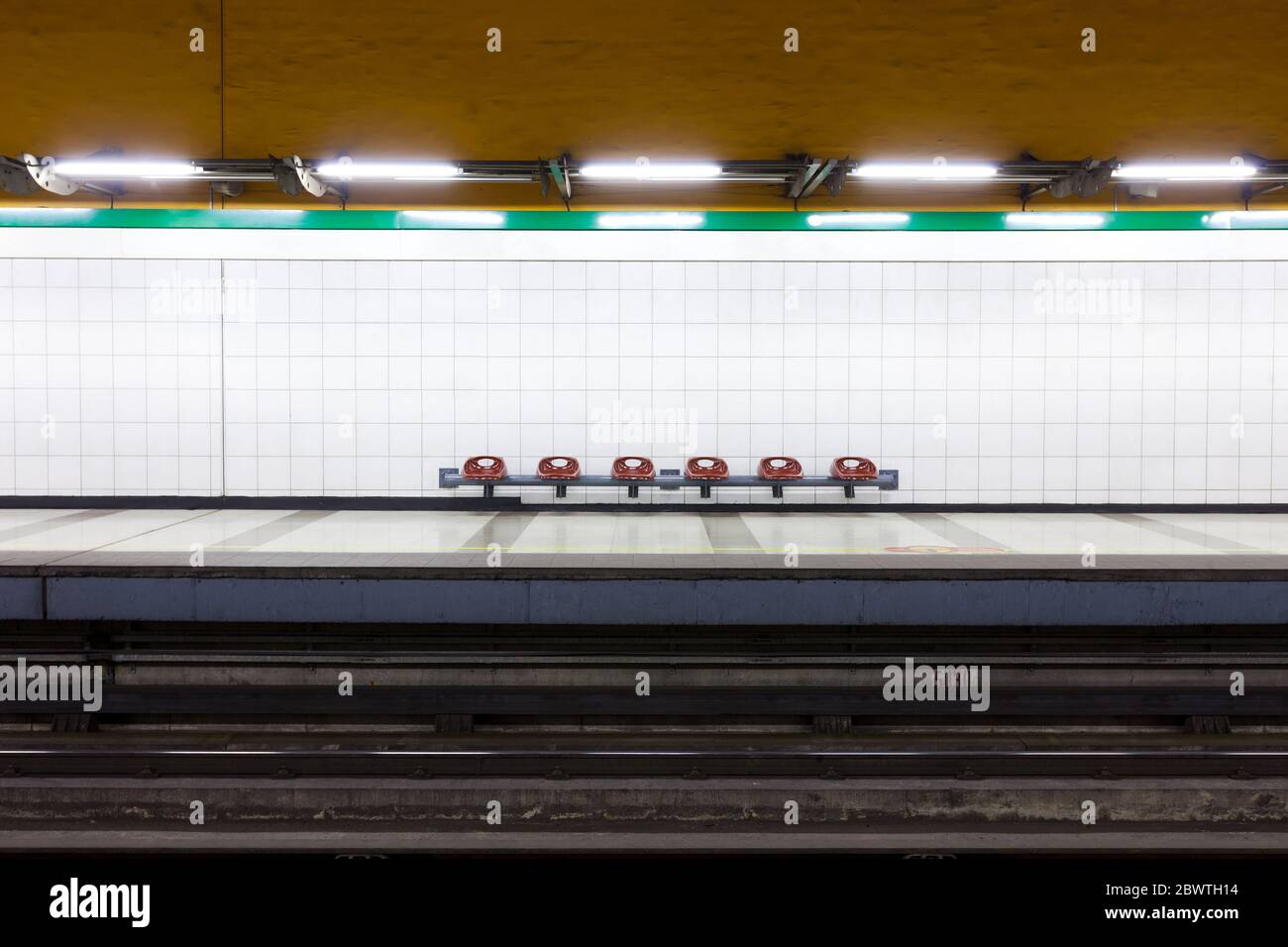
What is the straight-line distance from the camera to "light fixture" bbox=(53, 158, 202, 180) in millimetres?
5242

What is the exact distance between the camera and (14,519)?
705 centimetres

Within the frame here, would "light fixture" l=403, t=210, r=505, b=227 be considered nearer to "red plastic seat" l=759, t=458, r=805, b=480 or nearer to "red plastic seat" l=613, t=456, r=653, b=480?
"red plastic seat" l=613, t=456, r=653, b=480

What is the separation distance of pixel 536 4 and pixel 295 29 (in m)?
1.33

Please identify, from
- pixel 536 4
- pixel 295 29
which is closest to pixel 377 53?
pixel 295 29

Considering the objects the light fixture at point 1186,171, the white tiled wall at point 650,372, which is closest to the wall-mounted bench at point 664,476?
the white tiled wall at point 650,372

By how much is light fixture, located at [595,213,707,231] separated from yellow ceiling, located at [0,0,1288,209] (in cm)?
204

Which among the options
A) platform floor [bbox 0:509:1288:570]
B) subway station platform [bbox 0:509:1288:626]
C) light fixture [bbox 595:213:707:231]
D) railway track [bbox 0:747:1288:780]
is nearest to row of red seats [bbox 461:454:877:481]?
platform floor [bbox 0:509:1288:570]

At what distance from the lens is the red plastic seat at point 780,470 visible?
7.69 metres

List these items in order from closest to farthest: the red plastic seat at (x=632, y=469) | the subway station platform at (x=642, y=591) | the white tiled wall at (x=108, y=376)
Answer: the subway station platform at (x=642, y=591)
the red plastic seat at (x=632, y=469)
the white tiled wall at (x=108, y=376)

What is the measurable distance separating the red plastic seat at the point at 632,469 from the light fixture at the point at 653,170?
2.92 metres

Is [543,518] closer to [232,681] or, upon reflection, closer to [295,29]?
[232,681]

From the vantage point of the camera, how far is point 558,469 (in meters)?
7.64

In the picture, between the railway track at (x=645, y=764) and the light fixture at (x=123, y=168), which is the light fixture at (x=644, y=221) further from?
the railway track at (x=645, y=764)

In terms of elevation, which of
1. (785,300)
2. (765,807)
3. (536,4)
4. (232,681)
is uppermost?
(536,4)
